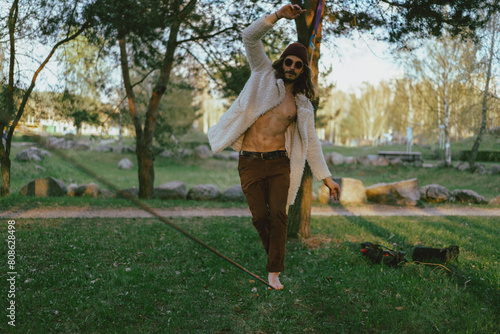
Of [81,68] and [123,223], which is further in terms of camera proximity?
[81,68]

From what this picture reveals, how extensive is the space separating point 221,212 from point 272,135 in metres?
7.35

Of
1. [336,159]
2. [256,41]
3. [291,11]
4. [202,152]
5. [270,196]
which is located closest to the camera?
[291,11]

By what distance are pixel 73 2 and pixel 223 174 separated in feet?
51.3

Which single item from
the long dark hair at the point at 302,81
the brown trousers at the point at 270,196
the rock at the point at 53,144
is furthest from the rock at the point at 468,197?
the rock at the point at 53,144

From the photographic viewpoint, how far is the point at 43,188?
41.0ft

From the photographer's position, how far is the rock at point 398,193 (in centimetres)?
1309

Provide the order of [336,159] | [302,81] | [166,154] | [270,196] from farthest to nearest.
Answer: [166,154] → [336,159] → [302,81] → [270,196]

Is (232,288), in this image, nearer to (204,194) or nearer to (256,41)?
(256,41)

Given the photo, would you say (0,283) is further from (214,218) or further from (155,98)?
(155,98)

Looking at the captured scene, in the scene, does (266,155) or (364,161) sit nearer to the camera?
(266,155)

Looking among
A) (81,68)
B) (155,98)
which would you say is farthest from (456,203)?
(81,68)

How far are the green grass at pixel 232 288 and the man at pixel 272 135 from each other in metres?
0.88

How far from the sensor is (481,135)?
63.5 ft

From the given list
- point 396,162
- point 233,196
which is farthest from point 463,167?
point 233,196
